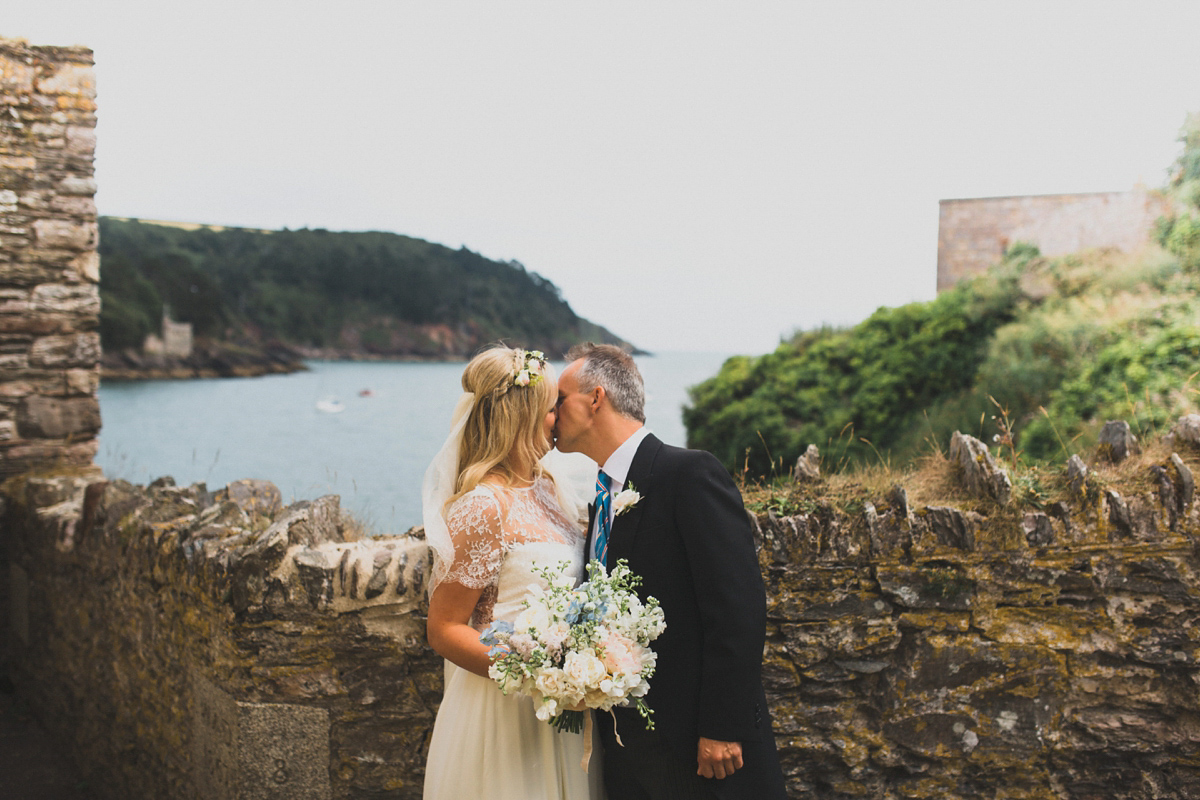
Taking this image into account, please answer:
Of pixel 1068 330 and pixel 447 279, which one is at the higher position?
pixel 447 279

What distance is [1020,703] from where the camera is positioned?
2992 mm

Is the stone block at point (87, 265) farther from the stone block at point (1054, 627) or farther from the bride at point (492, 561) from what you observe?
the stone block at point (1054, 627)

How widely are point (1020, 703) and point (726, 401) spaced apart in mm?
21041

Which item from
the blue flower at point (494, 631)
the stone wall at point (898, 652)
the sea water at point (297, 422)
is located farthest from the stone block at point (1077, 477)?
the sea water at point (297, 422)

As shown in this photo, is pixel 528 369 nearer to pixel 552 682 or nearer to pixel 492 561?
pixel 492 561

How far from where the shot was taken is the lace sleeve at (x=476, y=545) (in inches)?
87.2

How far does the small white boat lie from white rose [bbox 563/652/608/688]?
56.5m

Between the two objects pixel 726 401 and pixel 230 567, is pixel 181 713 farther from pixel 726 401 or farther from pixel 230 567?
pixel 726 401

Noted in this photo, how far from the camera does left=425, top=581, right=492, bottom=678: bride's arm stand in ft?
7.17

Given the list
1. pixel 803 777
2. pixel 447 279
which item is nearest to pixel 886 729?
pixel 803 777

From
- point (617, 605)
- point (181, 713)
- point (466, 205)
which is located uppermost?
point (466, 205)

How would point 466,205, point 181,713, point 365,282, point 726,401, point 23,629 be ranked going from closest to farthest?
1. point 181,713
2. point 23,629
3. point 726,401
4. point 365,282
5. point 466,205

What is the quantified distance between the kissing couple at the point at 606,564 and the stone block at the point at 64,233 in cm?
494

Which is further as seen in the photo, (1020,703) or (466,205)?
(466,205)
